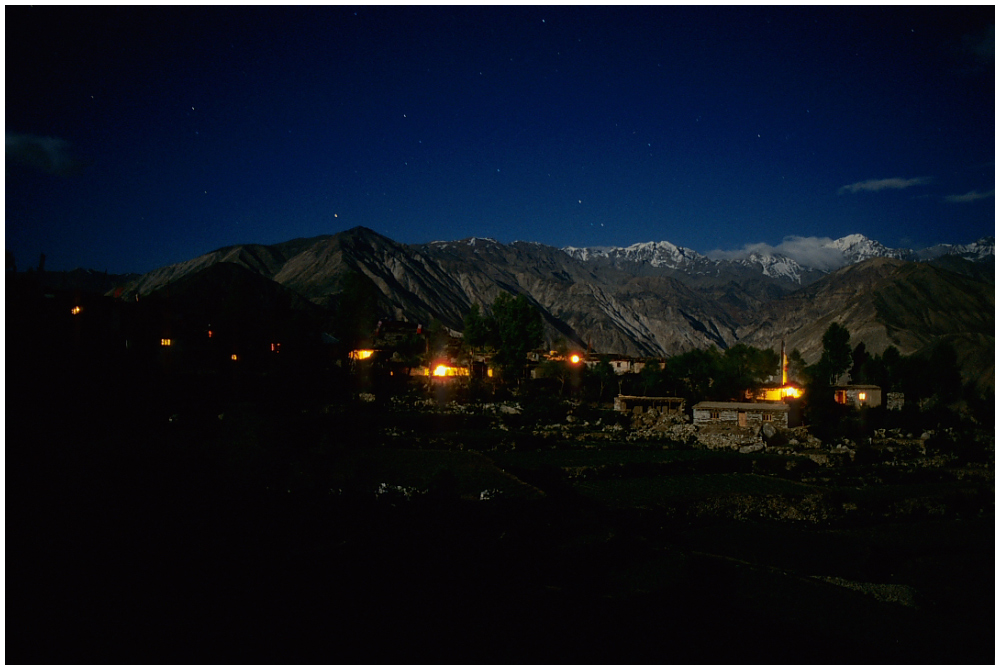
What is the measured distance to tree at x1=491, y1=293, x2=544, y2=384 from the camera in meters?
56.4

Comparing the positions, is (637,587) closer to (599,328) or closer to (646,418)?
(646,418)

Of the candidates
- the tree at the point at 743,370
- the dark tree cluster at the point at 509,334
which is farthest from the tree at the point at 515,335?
the tree at the point at 743,370

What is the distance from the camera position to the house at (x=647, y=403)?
A: 45281 mm

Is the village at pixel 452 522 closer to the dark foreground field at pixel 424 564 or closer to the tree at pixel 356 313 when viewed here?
the dark foreground field at pixel 424 564

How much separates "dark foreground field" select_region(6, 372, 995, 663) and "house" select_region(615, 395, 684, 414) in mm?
25645

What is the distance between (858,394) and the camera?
50.8 metres

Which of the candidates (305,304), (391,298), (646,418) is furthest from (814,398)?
(391,298)

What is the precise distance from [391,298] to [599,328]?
69.2 m

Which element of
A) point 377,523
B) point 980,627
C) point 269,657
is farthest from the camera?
point 377,523

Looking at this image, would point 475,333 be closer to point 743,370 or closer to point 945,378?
point 743,370

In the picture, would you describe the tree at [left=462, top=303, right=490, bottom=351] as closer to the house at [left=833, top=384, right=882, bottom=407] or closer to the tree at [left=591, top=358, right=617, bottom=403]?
the tree at [left=591, top=358, right=617, bottom=403]

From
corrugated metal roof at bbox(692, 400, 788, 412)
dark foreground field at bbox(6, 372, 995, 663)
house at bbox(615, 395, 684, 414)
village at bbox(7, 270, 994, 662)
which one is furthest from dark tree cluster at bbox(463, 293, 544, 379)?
dark foreground field at bbox(6, 372, 995, 663)

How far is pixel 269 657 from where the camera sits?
6980 millimetres

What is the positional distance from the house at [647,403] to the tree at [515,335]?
493 inches
